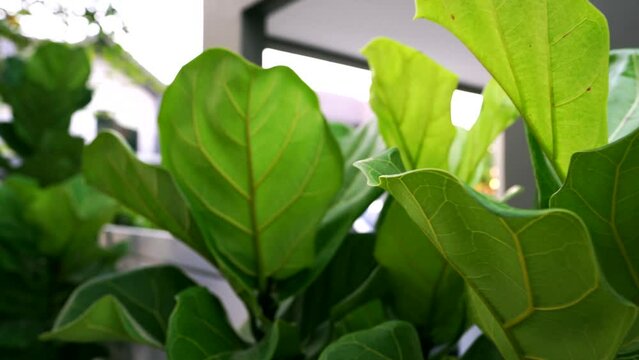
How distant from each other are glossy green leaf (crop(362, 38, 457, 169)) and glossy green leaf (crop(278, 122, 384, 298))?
1.3 inches

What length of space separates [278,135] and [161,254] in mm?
690

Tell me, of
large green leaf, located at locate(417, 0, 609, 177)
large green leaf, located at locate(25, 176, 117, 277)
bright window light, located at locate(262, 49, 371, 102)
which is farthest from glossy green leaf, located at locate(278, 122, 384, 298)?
large green leaf, located at locate(25, 176, 117, 277)

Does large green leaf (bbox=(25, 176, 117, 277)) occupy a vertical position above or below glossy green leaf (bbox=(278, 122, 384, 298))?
below

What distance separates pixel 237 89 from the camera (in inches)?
10.6

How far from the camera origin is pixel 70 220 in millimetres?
753

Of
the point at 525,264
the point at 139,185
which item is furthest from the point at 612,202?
the point at 139,185

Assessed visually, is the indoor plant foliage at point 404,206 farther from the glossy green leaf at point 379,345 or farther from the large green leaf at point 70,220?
the large green leaf at point 70,220

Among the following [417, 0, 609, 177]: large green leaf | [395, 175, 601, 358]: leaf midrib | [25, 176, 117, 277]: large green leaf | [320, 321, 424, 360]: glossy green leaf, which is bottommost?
[25, 176, 117, 277]: large green leaf

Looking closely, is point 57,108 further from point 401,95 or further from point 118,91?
point 118,91

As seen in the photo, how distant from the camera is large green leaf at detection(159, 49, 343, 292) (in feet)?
0.89

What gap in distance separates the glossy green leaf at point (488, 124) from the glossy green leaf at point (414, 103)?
0.06ft

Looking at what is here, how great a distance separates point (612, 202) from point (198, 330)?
0.21 m

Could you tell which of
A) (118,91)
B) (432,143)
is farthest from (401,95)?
(118,91)

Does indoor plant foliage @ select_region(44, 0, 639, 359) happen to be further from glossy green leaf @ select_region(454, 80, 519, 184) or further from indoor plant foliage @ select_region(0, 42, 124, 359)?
indoor plant foliage @ select_region(0, 42, 124, 359)
